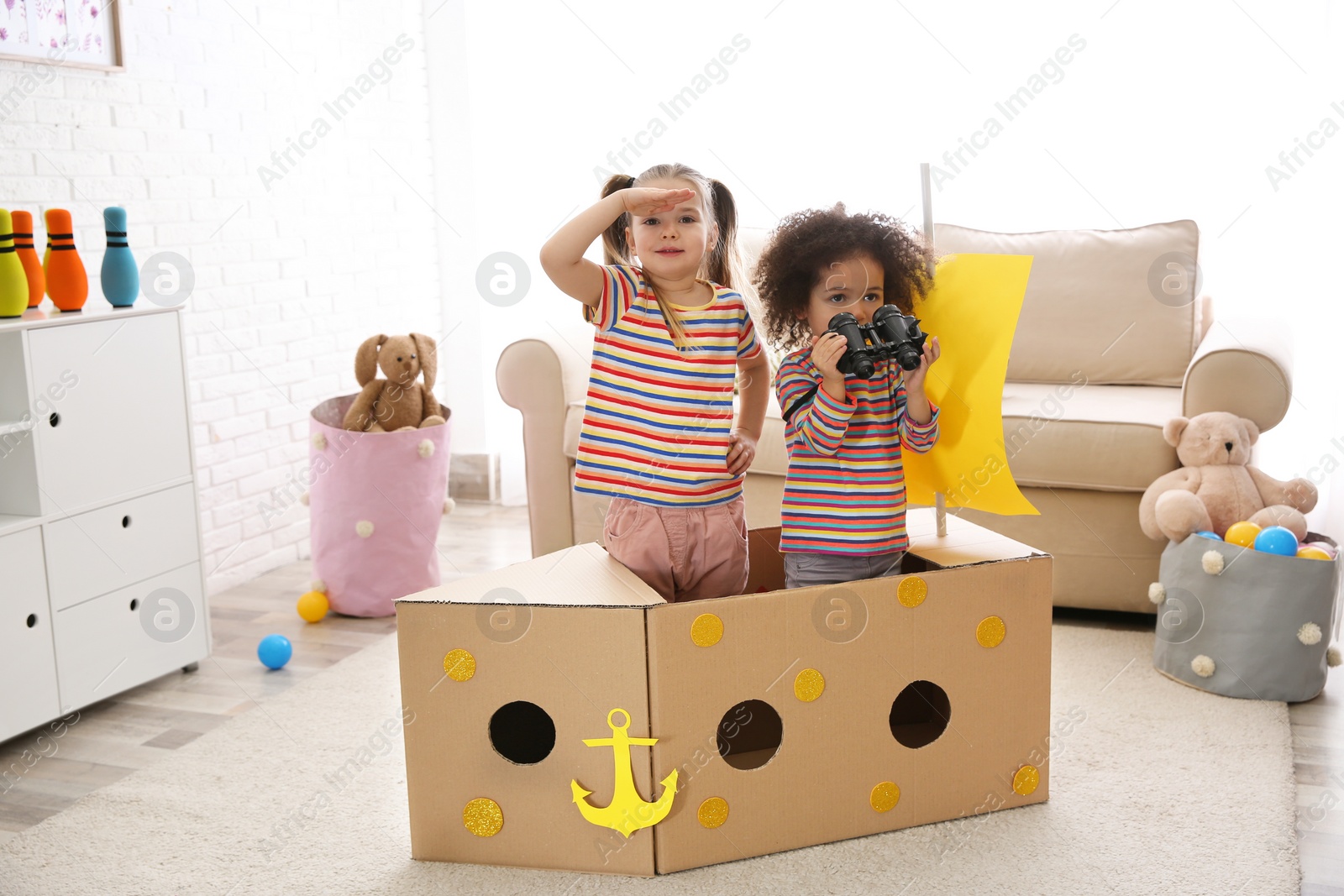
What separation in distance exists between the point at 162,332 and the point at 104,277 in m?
0.14

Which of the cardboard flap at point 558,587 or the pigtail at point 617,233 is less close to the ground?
the pigtail at point 617,233

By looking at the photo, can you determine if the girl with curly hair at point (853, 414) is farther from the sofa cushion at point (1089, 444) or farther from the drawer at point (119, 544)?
the drawer at point (119, 544)

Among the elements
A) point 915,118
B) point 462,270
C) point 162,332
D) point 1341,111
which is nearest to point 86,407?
point 162,332

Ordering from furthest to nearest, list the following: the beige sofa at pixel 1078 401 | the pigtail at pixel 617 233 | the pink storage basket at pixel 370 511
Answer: the pink storage basket at pixel 370 511 → the beige sofa at pixel 1078 401 → the pigtail at pixel 617 233

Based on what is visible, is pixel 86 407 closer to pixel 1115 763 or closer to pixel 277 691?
pixel 277 691

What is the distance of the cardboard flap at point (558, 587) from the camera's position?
152 centimetres

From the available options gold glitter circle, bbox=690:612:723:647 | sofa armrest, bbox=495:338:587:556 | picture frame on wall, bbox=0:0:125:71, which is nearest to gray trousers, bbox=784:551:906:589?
gold glitter circle, bbox=690:612:723:647

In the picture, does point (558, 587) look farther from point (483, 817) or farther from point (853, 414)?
point (853, 414)

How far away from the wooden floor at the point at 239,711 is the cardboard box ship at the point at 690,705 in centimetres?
48

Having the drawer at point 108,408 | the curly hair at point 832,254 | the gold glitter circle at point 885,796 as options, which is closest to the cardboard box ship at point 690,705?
the gold glitter circle at point 885,796

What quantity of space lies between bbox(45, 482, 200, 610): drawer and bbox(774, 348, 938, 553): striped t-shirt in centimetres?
132

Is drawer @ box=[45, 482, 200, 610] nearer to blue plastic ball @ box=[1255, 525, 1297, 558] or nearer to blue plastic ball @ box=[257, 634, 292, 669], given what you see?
blue plastic ball @ box=[257, 634, 292, 669]

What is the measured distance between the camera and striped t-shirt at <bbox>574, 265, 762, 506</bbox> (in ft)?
5.36

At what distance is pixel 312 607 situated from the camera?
104 inches
